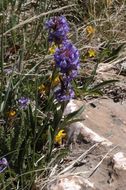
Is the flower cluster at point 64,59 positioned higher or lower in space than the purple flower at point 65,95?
higher

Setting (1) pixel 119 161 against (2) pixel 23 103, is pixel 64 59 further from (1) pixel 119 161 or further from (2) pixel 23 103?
(1) pixel 119 161

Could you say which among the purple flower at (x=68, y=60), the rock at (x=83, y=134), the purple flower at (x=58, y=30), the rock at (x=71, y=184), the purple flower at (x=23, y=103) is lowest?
the rock at (x=71, y=184)

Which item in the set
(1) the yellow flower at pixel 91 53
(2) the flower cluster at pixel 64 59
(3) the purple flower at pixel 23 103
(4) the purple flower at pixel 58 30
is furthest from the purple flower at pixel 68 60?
(1) the yellow flower at pixel 91 53

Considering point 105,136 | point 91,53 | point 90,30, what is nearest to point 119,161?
point 105,136

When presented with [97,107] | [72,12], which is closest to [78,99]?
[97,107]

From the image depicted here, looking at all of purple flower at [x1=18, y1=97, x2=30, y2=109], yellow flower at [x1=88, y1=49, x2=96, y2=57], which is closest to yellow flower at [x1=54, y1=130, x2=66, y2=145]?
purple flower at [x1=18, y1=97, x2=30, y2=109]

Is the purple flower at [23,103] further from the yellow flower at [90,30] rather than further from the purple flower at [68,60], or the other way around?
the yellow flower at [90,30]

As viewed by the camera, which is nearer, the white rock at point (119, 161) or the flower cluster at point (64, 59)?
the flower cluster at point (64, 59)
